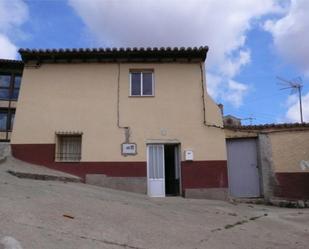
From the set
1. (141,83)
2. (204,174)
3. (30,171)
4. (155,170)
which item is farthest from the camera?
(141,83)

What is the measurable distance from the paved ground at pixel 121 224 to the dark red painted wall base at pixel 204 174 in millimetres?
2698

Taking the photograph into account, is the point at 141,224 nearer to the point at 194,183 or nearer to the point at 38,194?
the point at 38,194

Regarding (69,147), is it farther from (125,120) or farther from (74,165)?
(125,120)

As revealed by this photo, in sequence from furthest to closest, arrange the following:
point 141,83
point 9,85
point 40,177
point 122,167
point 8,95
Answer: point 8,95 < point 9,85 < point 141,83 < point 122,167 < point 40,177

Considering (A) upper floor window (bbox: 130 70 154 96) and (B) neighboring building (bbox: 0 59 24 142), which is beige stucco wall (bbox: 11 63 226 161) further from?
(B) neighboring building (bbox: 0 59 24 142)

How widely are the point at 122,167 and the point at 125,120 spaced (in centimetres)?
174

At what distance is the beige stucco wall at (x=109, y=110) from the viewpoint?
42.6 ft

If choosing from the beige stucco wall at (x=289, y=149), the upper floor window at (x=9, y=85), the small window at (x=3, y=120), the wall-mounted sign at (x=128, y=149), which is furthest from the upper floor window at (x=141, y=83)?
the small window at (x=3, y=120)

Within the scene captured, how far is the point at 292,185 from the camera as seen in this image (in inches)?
516

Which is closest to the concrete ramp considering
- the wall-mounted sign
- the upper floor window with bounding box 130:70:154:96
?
the wall-mounted sign

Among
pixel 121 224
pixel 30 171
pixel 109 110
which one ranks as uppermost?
pixel 109 110

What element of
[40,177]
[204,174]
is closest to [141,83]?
[204,174]

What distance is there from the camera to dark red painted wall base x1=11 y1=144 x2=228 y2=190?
12703 millimetres

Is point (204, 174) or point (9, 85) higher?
point (9, 85)
